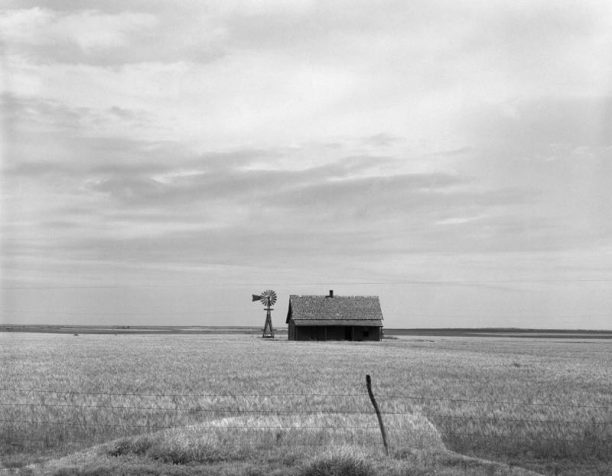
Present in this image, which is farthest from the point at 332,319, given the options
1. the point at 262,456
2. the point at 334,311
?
the point at 262,456

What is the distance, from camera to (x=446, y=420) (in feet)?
52.3

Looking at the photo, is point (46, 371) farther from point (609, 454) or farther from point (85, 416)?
point (609, 454)

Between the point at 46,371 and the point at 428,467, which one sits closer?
the point at 428,467

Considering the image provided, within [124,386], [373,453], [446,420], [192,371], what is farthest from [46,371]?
[373,453]

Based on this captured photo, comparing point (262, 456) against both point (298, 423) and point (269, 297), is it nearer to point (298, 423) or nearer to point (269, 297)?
point (298, 423)

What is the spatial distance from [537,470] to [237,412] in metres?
7.13

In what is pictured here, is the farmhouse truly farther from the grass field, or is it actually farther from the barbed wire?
the barbed wire

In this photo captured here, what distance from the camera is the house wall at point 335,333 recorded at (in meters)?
81.2

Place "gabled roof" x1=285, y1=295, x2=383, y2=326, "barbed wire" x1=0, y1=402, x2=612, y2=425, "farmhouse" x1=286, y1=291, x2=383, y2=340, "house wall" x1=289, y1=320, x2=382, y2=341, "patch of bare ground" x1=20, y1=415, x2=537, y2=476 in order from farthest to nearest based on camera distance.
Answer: "house wall" x1=289, y1=320, x2=382, y2=341 → "farmhouse" x1=286, y1=291, x2=383, y2=340 → "gabled roof" x1=285, y1=295, x2=383, y2=326 → "barbed wire" x1=0, y1=402, x2=612, y2=425 → "patch of bare ground" x1=20, y1=415, x2=537, y2=476

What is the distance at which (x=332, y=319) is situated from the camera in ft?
266

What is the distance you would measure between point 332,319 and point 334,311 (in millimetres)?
1088

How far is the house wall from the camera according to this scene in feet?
267

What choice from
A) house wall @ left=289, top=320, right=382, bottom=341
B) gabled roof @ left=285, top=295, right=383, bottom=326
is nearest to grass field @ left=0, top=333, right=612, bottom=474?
gabled roof @ left=285, top=295, right=383, bottom=326

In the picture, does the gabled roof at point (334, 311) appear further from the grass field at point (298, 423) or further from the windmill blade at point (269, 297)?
the grass field at point (298, 423)
